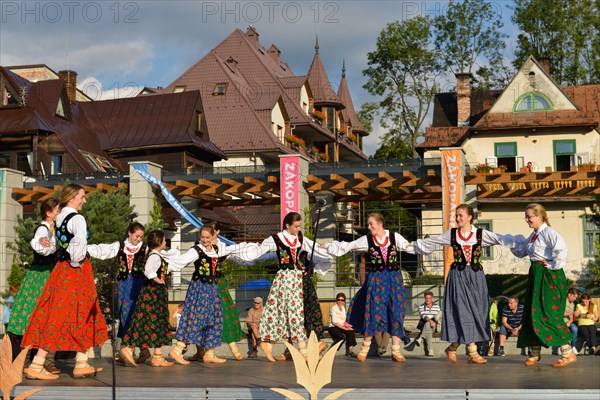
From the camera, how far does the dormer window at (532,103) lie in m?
38.5

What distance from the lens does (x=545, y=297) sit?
10.1m

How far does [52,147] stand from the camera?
1398 inches

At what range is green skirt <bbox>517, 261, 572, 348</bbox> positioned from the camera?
9969 millimetres

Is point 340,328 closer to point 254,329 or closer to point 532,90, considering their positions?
point 254,329

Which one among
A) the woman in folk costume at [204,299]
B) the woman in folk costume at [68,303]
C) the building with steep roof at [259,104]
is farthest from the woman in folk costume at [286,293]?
the building with steep roof at [259,104]

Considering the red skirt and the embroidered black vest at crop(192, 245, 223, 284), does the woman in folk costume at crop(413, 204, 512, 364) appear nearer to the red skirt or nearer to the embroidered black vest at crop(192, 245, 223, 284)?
the embroidered black vest at crop(192, 245, 223, 284)

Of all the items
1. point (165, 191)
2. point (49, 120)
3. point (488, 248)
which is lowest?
point (488, 248)

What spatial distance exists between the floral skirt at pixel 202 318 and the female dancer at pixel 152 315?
0.24m

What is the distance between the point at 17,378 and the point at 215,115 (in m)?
38.0

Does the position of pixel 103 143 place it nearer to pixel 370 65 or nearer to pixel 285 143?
pixel 285 143

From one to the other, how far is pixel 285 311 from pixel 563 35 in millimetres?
36837

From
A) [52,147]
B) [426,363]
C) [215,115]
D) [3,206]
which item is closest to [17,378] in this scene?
[426,363]

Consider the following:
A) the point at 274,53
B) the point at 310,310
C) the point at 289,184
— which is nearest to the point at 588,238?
the point at 289,184

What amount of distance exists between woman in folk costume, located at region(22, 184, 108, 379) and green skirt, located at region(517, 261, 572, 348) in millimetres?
4557
